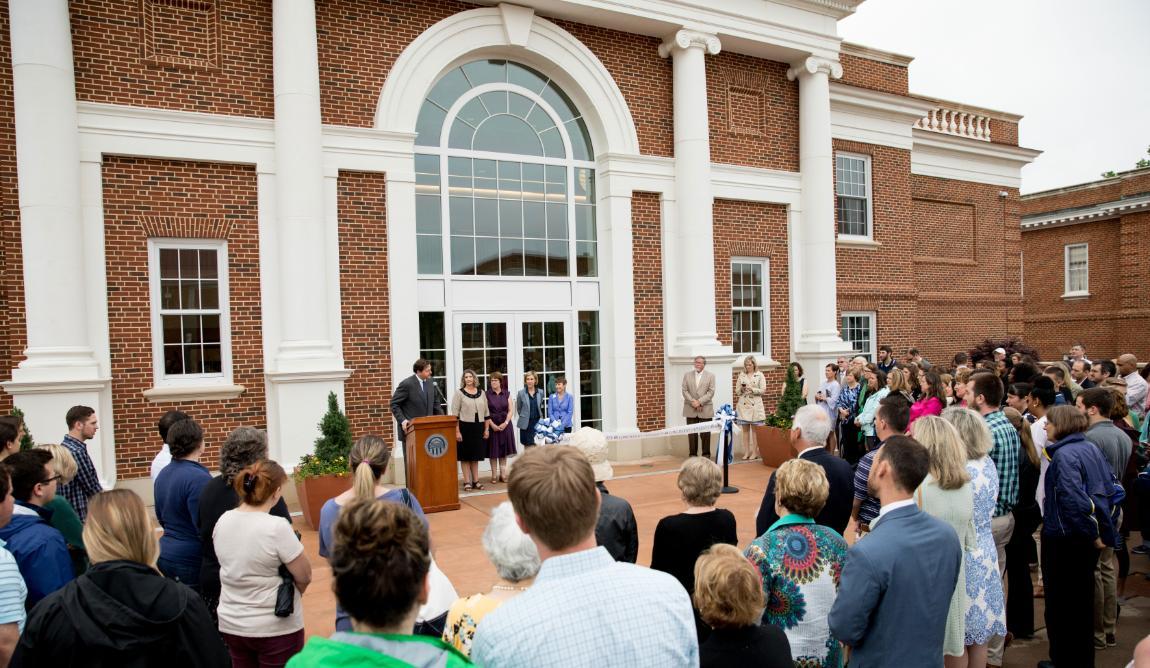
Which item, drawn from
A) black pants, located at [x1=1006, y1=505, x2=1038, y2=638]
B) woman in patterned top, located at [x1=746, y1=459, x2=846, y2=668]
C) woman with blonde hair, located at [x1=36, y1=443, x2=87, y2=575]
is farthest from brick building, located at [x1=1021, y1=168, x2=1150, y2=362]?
woman with blonde hair, located at [x1=36, y1=443, x2=87, y2=575]

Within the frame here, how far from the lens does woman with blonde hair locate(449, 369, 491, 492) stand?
10.5 metres

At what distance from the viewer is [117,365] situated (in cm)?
947

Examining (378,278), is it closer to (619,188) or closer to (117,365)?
(117,365)

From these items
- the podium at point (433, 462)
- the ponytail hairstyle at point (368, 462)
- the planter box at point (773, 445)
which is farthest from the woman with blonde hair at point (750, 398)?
the ponytail hairstyle at point (368, 462)

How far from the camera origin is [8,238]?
354 inches

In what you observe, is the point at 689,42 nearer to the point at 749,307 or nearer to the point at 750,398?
the point at 749,307

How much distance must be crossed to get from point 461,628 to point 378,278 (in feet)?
29.5

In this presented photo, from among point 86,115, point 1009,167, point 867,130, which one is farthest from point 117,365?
point 1009,167

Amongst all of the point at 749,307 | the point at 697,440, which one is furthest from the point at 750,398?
the point at 749,307

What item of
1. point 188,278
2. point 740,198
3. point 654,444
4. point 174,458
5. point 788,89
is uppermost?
point 788,89

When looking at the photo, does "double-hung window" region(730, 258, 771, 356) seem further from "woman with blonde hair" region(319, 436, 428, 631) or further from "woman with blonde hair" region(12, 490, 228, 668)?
"woman with blonde hair" region(12, 490, 228, 668)

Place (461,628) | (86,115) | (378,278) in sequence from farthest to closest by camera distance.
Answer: (378,278) → (86,115) → (461,628)

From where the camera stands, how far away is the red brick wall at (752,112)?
46.0 ft

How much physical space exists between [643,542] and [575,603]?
6266mm
